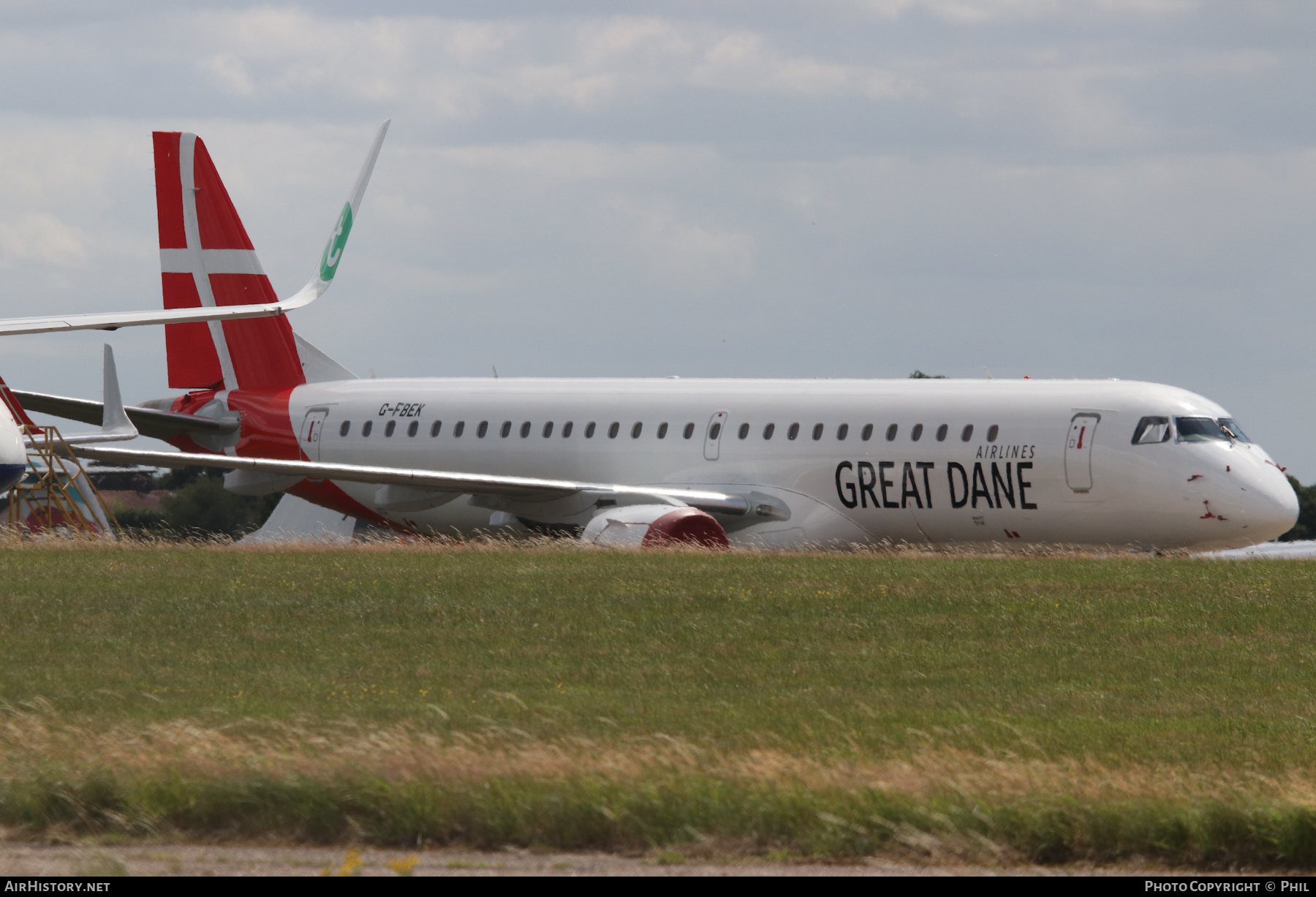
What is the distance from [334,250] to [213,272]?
8149 millimetres

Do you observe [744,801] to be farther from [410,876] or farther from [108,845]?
[108,845]

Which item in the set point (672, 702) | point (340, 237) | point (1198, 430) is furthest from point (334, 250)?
point (672, 702)

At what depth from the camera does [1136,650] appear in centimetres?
1759

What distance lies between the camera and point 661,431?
113 feet

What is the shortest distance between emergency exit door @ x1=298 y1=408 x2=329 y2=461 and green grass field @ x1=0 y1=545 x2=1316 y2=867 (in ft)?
43.7

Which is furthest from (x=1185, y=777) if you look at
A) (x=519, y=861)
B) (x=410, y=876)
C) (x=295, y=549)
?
(x=295, y=549)

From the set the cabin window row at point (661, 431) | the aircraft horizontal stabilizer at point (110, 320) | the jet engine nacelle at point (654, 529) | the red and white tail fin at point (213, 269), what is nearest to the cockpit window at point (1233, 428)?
the cabin window row at point (661, 431)

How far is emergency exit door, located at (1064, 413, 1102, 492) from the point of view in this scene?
93.5ft

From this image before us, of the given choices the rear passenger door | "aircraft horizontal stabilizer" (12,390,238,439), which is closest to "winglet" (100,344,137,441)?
"aircraft horizontal stabilizer" (12,390,238,439)

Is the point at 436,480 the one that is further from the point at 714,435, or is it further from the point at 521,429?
the point at 714,435

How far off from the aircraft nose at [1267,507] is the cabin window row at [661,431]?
4.08 m

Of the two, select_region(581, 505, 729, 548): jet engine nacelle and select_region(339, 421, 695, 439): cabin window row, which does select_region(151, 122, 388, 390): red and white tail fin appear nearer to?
select_region(339, 421, 695, 439): cabin window row

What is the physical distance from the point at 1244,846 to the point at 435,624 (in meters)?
10.4

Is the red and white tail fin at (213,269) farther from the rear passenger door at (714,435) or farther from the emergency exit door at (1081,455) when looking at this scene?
the emergency exit door at (1081,455)
